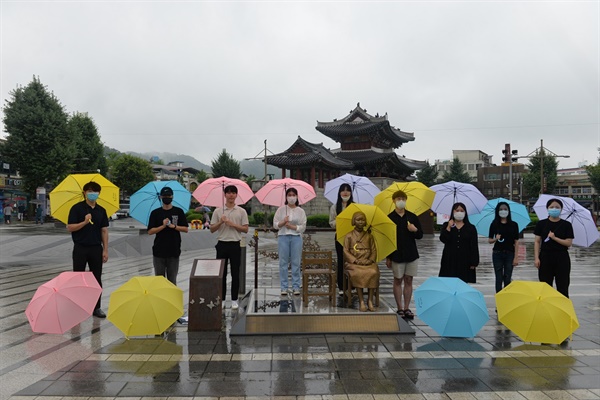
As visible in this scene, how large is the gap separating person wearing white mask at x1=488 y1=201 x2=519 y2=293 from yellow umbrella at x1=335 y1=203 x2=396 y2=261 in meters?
1.85

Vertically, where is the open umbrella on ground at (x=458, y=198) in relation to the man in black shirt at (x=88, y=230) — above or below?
above

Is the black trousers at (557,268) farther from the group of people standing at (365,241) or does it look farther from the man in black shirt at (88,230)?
the man in black shirt at (88,230)

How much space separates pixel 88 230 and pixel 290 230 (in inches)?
123

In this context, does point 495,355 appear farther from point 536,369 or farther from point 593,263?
point 593,263

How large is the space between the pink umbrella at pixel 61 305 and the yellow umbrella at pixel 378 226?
365 cm

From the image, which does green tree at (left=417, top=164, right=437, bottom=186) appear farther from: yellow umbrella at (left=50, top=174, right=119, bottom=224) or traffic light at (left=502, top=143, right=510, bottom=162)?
yellow umbrella at (left=50, top=174, right=119, bottom=224)

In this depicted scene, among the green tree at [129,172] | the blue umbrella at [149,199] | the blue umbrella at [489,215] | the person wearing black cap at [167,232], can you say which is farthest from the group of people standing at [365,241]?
the green tree at [129,172]

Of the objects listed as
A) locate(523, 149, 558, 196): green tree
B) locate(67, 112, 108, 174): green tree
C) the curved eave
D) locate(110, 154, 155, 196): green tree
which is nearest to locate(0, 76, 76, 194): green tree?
locate(67, 112, 108, 174): green tree

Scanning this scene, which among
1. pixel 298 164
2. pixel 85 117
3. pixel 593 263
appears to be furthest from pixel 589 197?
pixel 85 117

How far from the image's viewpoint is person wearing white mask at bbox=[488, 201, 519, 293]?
690cm

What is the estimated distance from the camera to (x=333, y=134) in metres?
50.2

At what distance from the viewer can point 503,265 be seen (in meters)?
7.11

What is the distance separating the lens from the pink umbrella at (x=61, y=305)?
5.61m

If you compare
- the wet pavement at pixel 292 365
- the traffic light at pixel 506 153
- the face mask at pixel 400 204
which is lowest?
the wet pavement at pixel 292 365
